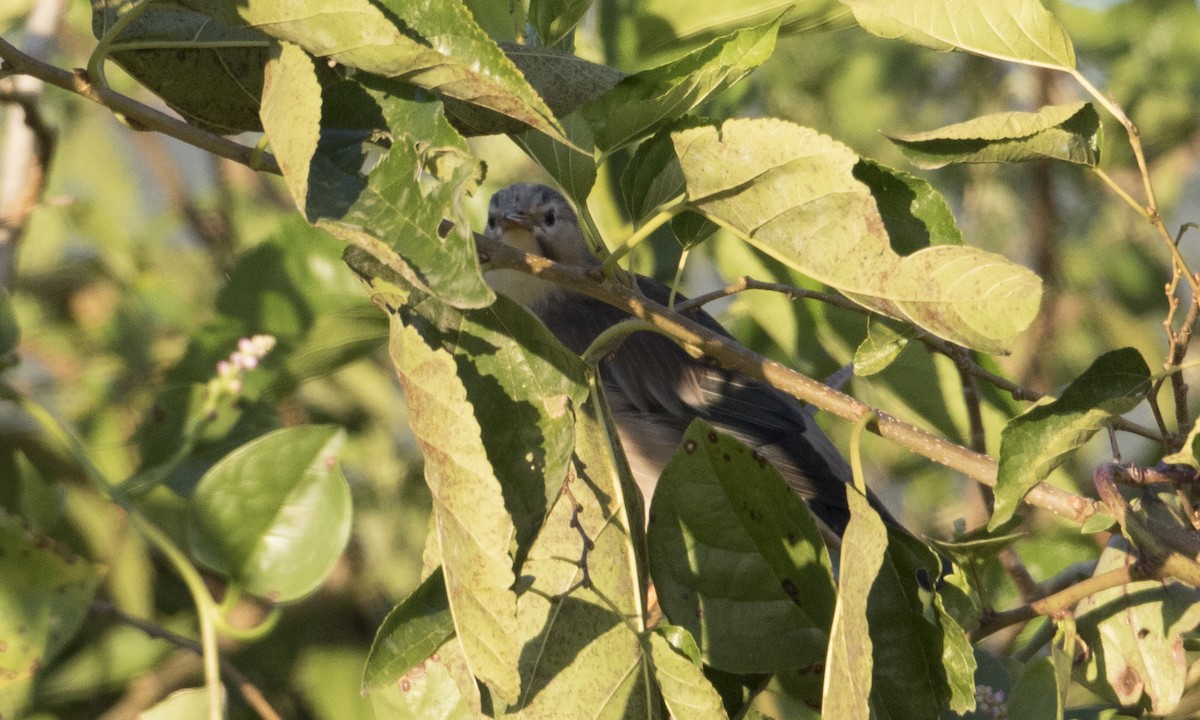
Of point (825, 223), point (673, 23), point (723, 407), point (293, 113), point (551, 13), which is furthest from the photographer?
point (723, 407)

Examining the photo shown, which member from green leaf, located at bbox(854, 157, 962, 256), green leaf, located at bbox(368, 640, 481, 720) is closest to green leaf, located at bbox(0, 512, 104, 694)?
green leaf, located at bbox(368, 640, 481, 720)

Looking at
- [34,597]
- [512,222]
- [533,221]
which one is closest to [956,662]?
[34,597]

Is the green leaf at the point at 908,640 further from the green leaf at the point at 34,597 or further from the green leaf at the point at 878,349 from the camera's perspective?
the green leaf at the point at 34,597

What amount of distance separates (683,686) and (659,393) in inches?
92.5

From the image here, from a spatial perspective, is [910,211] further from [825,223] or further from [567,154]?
[567,154]

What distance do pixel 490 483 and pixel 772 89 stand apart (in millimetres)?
3078

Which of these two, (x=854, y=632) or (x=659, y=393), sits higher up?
(x=854, y=632)

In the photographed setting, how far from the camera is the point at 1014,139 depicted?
4.77 feet

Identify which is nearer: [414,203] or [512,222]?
[414,203]

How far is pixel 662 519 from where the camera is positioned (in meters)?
1.47

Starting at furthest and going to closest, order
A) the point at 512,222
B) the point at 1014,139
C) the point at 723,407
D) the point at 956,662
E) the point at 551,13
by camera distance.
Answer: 1. the point at 512,222
2. the point at 723,407
3. the point at 551,13
4. the point at 1014,139
5. the point at 956,662

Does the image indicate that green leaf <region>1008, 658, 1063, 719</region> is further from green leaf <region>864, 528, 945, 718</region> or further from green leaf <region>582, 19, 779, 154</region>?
green leaf <region>582, 19, 779, 154</region>

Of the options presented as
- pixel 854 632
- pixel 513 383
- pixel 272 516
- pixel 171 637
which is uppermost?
pixel 513 383

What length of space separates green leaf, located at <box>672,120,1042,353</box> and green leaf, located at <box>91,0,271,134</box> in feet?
1.56
